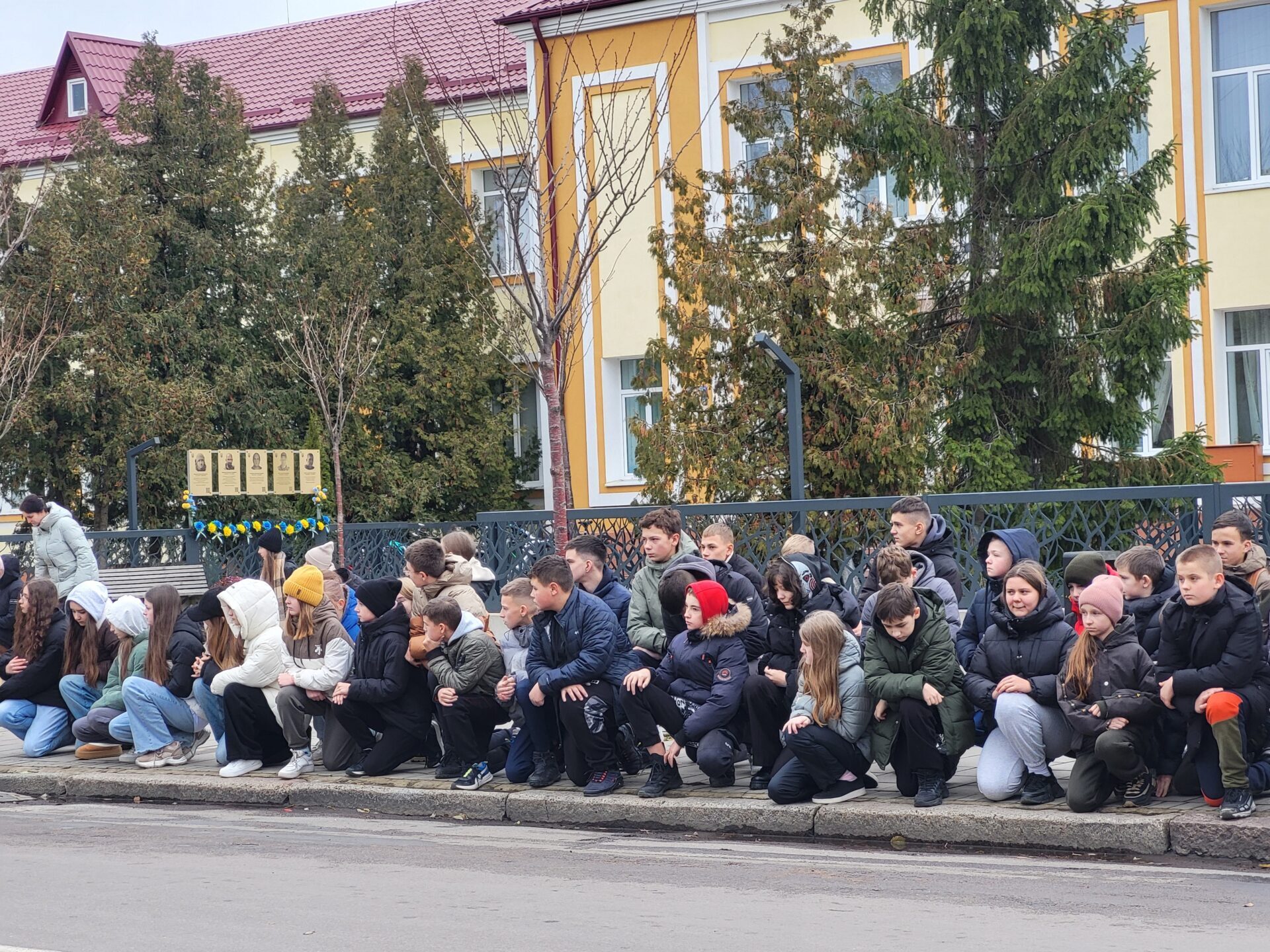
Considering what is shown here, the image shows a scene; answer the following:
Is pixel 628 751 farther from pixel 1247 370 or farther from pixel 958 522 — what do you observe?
pixel 1247 370

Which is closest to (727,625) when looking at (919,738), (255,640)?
(919,738)

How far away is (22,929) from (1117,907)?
4.71 m

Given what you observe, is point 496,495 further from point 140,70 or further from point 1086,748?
point 1086,748

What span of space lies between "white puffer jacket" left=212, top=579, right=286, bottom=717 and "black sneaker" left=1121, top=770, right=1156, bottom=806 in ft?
19.1

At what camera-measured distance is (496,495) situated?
2809 cm

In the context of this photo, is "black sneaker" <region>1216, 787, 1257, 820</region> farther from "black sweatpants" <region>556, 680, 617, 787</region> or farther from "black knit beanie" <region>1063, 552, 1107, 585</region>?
"black sweatpants" <region>556, 680, 617, 787</region>

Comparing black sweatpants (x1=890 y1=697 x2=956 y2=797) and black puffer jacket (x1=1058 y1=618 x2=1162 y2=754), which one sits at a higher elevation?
black puffer jacket (x1=1058 y1=618 x2=1162 y2=754)

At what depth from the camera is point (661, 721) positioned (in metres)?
9.70

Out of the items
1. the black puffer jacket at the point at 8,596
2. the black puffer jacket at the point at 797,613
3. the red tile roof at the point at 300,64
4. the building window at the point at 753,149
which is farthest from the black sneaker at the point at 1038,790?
the red tile roof at the point at 300,64

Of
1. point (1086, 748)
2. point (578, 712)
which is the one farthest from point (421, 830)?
point (1086, 748)

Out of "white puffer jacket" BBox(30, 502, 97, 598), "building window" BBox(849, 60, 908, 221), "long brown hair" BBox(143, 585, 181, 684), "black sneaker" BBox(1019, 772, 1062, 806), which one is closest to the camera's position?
"black sneaker" BBox(1019, 772, 1062, 806)

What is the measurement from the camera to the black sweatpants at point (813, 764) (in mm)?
9055

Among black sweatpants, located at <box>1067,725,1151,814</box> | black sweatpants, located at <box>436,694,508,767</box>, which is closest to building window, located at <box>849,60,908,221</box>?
black sweatpants, located at <box>436,694,508,767</box>

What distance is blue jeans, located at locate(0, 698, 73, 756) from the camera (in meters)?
12.6
